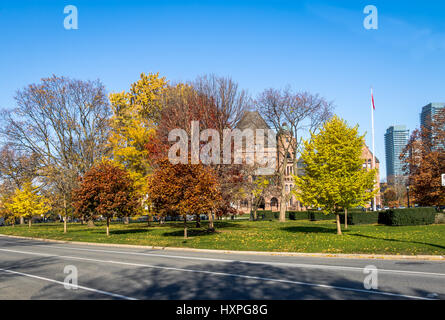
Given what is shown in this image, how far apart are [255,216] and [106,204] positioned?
27.6 metres

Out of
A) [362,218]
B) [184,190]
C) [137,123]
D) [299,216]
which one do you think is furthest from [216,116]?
[299,216]

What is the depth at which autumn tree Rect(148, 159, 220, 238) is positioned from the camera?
2156cm

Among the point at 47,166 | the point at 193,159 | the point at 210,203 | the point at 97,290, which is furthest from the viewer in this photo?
the point at 47,166

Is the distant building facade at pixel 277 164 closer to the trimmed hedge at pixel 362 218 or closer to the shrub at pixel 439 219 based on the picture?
the trimmed hedge at pixel 362 218

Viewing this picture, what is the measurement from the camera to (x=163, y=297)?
7781mm

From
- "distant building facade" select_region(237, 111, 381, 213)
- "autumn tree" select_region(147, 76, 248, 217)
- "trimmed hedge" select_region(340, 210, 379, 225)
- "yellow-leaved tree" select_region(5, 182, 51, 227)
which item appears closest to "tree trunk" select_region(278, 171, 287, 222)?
"distant building facade" select_region(237, 111, 381, 213)

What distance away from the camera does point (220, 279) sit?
976 centimetres

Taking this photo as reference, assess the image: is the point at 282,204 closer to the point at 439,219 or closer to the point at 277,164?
the point at 277,164

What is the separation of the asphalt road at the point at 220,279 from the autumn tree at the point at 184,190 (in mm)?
7532

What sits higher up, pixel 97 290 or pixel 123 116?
pixel 123 116

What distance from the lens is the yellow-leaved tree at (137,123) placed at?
119 feet

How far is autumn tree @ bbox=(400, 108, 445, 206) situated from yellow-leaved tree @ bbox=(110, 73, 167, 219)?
89.6ft
